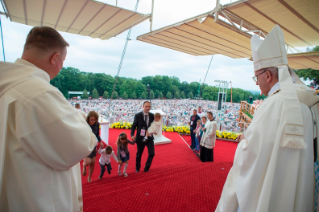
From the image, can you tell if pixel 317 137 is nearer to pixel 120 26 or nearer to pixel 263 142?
pixel 263 142

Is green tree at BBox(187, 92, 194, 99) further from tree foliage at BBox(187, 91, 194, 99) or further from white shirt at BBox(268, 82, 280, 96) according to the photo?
white shirt at BBox(268, 82, 280, 96)

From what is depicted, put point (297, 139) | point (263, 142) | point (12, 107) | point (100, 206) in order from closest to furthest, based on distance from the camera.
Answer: point (12, 107), point (297, 139), point (263, 142), point (100, 206)

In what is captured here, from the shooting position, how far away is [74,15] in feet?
16.7

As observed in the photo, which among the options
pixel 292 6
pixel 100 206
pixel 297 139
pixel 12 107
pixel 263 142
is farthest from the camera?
pixel 292 6

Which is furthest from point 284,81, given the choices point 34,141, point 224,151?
point 224,151

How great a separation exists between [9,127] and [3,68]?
34 centimetres

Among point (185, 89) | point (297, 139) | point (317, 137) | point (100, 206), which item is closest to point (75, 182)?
point (100, 206)

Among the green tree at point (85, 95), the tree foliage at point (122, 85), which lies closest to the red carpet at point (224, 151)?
the green tree at point (85, 95)

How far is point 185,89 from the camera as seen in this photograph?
22719 millimetres

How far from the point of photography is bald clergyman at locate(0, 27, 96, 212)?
938 mm

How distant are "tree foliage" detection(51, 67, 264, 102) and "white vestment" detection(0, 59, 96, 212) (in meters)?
10.5

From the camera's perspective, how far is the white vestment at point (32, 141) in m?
0.94

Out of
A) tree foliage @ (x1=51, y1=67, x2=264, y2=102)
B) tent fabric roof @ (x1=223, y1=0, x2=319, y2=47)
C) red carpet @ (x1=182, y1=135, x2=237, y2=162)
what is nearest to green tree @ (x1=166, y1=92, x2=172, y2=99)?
tree foliage @ (x1=51, y1=67, x2=264, y2=102)

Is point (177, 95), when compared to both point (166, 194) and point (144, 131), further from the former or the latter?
point (166, 194)
